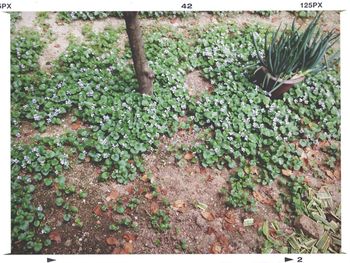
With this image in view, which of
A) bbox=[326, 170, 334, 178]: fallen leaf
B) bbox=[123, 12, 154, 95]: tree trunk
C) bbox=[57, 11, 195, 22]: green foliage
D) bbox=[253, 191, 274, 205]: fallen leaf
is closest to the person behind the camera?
bbox=[123, 12, 154, 95]: tree trunk

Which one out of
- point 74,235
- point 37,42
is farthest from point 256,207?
point 37,42

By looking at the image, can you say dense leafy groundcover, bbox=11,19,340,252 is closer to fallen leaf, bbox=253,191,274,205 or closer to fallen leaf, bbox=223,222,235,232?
fallen leaf, bbox=253,191,274,205

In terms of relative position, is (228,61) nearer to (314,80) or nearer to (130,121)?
(314,80)

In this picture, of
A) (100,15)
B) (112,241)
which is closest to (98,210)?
(112,241)

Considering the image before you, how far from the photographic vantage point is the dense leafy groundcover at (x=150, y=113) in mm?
2340

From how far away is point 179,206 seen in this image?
2322 millimetres

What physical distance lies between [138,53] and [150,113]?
21.6 inches

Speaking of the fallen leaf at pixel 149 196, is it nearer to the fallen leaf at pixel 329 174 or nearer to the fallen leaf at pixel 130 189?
the fallen leaf at pixel 130 189

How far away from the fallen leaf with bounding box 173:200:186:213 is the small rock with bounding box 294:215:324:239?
940 mm

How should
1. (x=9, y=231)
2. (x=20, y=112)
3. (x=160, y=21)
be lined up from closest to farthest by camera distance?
(x=9, y=231)
(x=20, y=112)
(x=160, y=21)

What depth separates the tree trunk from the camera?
217cm

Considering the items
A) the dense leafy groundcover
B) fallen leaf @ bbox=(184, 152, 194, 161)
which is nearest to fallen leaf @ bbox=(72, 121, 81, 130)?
the dense leafy groundcover

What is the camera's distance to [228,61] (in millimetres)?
3137
